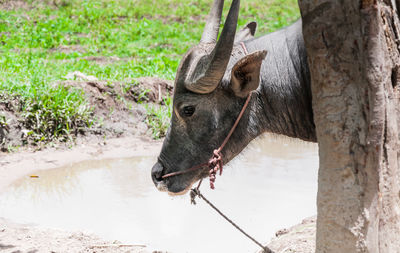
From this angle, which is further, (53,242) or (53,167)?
(53,167)

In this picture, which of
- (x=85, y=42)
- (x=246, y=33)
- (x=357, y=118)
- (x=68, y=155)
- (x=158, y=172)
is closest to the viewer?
(x=357, y=118)

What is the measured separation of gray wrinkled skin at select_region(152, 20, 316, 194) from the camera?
303 centimetres

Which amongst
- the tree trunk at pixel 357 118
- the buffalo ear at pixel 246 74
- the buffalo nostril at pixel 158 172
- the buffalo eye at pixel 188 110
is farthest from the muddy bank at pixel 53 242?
the tree trunk at pixel 357 118

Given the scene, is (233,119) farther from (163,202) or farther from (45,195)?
(45,195)

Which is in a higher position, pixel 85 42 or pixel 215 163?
pixel 215 163

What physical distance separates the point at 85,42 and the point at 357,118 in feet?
34.0

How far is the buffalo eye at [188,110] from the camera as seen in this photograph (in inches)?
126

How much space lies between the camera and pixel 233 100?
3.15 meters

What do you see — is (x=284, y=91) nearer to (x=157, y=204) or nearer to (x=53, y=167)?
(x=157, y=204)

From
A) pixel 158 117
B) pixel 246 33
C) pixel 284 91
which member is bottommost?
pixel 158 117

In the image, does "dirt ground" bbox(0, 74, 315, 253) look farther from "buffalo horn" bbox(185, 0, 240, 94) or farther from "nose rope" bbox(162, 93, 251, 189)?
"buffalo horn" bbox(185, 0, 240, 94)

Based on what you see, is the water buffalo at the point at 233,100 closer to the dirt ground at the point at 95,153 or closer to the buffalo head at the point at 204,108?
the buffalo head at the point at 204,108

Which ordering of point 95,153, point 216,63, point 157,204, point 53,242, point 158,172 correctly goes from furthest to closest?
Answer: point 95,153, point 157,204, point 53,242, point 158,172, point 216,63

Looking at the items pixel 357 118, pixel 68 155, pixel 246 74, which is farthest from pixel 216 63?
pixel 68 155
